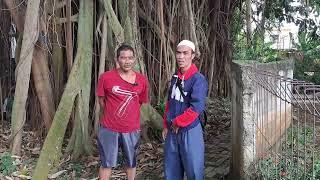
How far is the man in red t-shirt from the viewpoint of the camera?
13.3ft

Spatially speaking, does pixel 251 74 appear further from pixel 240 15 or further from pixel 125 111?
pixel 240 15

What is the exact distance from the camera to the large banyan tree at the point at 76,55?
521 centimetres

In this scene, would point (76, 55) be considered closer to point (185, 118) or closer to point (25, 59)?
point (25, 59)

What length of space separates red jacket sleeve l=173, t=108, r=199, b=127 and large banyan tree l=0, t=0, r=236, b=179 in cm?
189

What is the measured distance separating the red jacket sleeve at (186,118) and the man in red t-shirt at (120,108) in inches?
27.5

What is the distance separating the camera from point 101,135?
4.17 meters

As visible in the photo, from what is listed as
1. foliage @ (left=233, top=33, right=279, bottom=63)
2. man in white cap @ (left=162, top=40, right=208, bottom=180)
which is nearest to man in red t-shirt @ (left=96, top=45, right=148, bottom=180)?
man in white cap @ (left=162, top=40, right=208, bottom=180)

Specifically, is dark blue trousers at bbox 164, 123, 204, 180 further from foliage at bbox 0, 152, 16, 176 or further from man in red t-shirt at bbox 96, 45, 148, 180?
foliage at bbox 0, 152, 16, 176

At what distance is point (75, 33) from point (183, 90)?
3.04 m

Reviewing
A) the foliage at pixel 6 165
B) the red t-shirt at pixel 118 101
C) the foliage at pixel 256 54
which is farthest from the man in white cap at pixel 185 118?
the foliage at pixel 256 54

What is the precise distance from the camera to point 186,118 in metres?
3.52

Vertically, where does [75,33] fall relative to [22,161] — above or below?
above

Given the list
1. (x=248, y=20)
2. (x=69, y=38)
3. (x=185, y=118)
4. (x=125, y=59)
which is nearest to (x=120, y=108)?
(x=125, y=59)

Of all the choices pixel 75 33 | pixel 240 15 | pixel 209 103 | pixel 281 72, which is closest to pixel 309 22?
pixel 240 15
